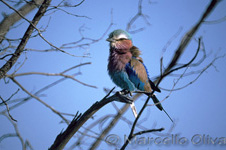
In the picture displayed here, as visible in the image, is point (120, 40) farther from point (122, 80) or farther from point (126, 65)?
point (122, 80)

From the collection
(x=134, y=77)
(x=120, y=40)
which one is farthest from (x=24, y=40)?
(x=134, y=77)

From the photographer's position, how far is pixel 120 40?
3254 millimetres

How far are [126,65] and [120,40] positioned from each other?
1.17 feet

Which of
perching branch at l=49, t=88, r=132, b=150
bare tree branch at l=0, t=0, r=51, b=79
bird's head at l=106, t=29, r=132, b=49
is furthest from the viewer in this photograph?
bird's head at l=106, t=29, r=132, b=49

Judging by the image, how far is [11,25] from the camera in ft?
12.2

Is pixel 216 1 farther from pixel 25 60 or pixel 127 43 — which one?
pixel 25 60

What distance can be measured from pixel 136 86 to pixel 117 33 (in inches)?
28.9

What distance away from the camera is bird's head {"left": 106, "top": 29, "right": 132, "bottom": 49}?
10.7 feet

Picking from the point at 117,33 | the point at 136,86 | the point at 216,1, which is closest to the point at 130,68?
the point at 136,86

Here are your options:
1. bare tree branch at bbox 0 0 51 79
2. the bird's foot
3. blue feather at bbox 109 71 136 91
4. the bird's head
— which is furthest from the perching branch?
bare tree branch at bbox 0 0 51 79

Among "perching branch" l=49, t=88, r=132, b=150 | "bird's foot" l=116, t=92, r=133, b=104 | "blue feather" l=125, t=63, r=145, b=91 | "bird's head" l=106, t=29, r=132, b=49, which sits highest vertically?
"bird's head" l=106, t=29, r=132, b=49

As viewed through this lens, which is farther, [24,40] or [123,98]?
[24,40]

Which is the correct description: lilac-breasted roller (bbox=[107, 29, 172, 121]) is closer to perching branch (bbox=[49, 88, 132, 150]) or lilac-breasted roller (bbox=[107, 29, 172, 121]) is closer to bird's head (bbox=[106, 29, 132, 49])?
bird's head (bbox=[106, 29, 132, 49])

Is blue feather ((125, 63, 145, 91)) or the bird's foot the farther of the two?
blue feather ((125, 63, 145, 91))
